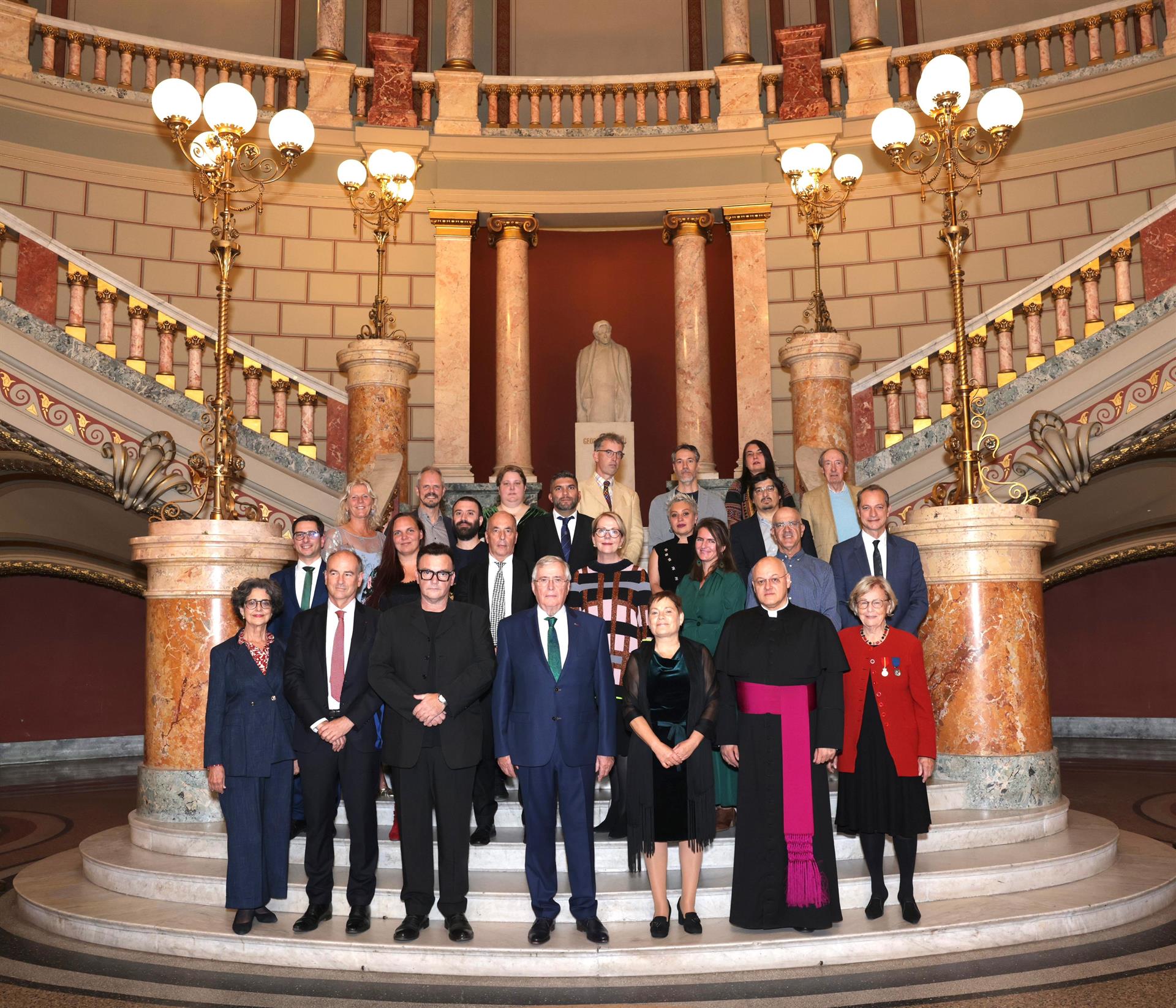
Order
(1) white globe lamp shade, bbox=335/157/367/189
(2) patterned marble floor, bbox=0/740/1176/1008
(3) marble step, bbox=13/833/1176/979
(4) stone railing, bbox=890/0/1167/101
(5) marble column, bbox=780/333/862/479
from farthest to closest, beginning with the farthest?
(4) stone railing, bbox=890/0/1167/101, (1) white globe lamp shade, bbox=335/157/367/189, (5) marble column, bbox=780/333/862/479, (3) marble step, bbox=13/833/1176/979, (2) patterned marble floor, bbox=0/740/1176/1008

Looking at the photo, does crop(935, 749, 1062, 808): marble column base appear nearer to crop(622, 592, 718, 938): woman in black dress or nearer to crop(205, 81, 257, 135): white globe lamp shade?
crop(622, 592, 718, 938): woman in black dress

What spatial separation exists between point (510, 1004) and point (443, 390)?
8264 mm

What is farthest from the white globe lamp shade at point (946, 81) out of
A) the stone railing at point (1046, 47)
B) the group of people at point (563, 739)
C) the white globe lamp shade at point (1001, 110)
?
the stone railing at point (1046, 47)

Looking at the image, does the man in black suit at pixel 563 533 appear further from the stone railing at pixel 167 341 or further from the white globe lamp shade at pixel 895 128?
the stone railing at pixel 167 341

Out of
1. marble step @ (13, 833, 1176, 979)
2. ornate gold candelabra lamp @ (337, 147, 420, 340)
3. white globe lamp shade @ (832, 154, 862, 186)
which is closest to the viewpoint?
marble step @ (13, 833, 1176, 979)

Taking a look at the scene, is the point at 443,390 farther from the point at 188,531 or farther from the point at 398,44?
the point at 188,531

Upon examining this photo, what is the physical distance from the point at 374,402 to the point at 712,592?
4641mm

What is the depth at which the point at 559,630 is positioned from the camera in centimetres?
439

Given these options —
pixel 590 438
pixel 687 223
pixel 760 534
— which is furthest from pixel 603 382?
pixel 760 534

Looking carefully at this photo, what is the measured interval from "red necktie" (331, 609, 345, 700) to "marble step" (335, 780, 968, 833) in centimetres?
87

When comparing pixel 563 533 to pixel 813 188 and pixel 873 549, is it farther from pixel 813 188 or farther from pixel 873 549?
pixel 813 188

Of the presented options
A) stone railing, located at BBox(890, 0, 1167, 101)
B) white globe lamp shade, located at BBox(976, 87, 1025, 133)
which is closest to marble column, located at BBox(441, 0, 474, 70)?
stone railing, located at BBox(890, 0, 1167, 101)

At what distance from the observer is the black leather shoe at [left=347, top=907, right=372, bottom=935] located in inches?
169

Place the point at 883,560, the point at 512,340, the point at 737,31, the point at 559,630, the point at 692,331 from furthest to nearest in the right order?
1. the point at 737,31
2. the point at 512,340
3. the point at 692,331
4. the point at 883,560
5. the point at 559,630
